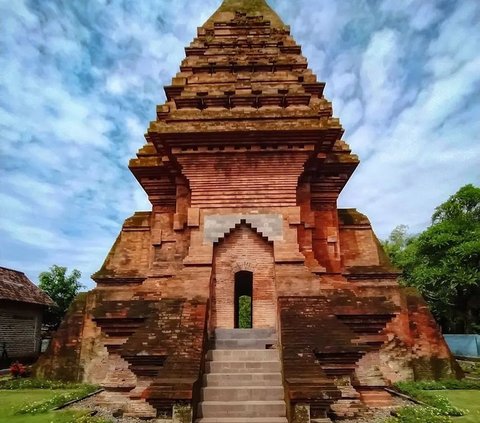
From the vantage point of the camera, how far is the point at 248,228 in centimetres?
1084

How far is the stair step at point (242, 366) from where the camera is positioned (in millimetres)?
8922

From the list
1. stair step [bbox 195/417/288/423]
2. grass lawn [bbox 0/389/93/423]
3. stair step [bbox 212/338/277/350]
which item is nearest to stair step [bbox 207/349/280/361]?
stair step [bbox 212/338/277/350]

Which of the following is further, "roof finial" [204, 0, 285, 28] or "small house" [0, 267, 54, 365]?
"small house" [0, 267, 54, 365]

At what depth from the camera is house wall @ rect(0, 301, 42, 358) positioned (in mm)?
23625

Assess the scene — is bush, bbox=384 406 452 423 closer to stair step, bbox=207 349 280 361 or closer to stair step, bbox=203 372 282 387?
stair step, bbox=203 372 282 387

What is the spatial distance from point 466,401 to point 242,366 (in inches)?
208

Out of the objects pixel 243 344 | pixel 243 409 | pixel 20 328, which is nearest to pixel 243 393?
pixel 243 409

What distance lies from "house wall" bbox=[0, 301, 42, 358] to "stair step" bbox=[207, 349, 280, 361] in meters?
18.7

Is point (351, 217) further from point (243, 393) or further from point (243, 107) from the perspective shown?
point (243, 393)

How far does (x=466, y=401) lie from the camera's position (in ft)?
32.5

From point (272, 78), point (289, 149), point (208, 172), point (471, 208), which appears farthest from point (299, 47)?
point (471, 208)

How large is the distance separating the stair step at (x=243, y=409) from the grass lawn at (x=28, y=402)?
8.11ft

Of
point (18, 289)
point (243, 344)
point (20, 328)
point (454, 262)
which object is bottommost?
point (243, 344)

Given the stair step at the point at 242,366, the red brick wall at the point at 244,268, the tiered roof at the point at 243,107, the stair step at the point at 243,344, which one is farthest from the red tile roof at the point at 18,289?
the stair step at the point at 242,366
